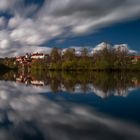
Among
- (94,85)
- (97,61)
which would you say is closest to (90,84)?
(94,85)

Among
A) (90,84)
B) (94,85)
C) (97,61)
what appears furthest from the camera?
(97,61)

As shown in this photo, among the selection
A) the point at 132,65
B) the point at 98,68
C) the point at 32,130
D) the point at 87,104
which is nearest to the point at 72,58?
the point at 98,68

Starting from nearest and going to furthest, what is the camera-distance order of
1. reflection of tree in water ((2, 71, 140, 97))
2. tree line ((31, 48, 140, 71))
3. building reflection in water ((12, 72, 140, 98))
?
building reflection in water ((12, 72, 140, 98))
reflection of tree in water ((2, 71, 140, 97))
tree line ((31, 48, 140, 71))

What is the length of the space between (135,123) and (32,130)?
4142 millimetres

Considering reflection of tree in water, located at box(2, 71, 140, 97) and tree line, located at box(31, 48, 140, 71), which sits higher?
tree line, located at box(31, 48, 140, 71)

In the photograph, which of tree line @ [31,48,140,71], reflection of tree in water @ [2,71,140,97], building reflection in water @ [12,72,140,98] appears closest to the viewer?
building reflection in water @ [12,72,140,98]

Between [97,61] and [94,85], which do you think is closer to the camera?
[94,85]

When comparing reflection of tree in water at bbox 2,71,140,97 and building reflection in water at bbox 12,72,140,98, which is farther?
reflection of tree in water at bbox 2,71,140,97

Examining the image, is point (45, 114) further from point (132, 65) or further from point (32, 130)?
point (132, 65)

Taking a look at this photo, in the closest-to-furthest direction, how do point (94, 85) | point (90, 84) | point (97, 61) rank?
point (94, 85) → point (90, 84) → point (97, 61)

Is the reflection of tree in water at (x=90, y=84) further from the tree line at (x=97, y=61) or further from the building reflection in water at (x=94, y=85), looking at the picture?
the tree line at (x=97, y=61)

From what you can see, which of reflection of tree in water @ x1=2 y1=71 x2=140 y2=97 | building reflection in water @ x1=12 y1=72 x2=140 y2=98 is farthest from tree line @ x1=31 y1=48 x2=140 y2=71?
building reflection in water @ x1=12 y1=72 x2=140 y2=98

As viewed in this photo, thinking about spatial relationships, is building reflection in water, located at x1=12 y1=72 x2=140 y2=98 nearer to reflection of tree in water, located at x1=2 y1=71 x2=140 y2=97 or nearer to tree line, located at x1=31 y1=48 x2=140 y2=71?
reflection of tree in water, located at x1=2 y1=71 x2=140 y2=97

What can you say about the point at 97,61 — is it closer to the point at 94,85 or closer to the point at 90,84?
the point at 90,84
